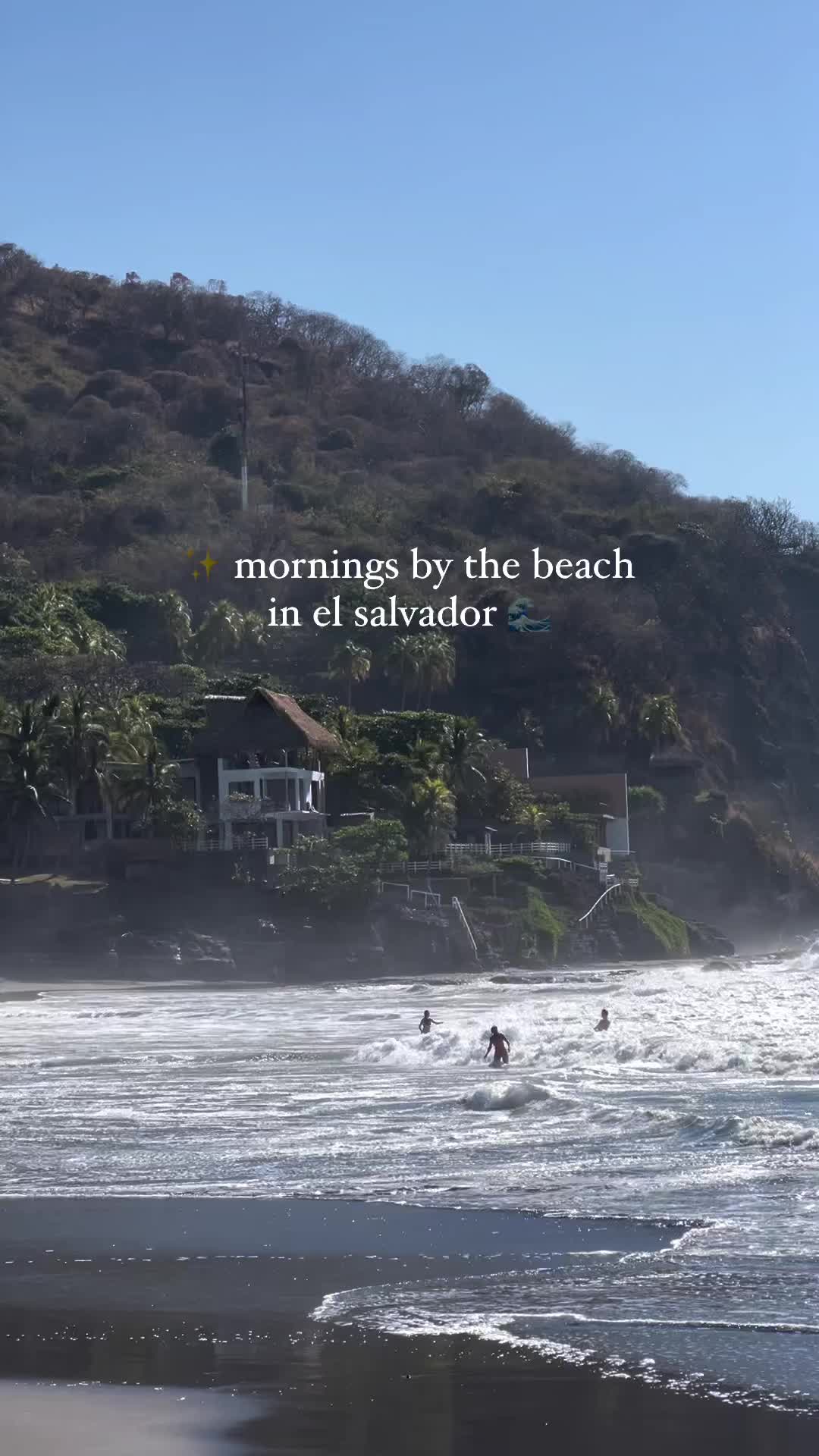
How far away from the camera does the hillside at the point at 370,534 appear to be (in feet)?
299

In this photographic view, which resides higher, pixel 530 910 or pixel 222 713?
pixel 222 713

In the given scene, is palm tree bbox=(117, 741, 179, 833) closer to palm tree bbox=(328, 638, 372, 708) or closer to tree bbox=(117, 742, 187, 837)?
tree bbox=(117, 742, 187, 837)

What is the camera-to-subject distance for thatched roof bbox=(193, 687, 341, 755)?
207 ft

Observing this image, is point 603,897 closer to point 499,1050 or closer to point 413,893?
point 413,893

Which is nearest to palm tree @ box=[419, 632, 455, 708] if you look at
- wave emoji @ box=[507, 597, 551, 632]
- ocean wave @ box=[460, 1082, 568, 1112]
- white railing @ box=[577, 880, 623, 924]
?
wave emoji @ box=[507, 597, 551, 632]

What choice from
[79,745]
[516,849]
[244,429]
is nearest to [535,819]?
[516,849]

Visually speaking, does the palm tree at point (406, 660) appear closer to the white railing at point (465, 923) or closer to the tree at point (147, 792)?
the tree at point (147, 792)

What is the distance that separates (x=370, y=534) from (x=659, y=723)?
141 feet

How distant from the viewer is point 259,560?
11062 centimetres

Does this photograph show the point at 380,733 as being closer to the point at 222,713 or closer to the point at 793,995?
the point at 222,713

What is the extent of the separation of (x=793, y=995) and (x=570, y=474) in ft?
349

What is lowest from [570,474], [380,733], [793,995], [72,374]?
[793,995]

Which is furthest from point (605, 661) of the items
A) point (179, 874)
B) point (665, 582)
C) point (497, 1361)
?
point (497, 1361)

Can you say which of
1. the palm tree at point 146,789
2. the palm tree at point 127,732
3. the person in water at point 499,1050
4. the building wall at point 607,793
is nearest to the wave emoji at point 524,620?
the building wall at point 607,793
